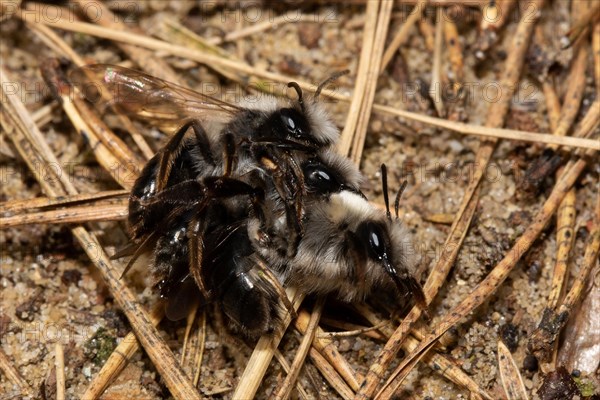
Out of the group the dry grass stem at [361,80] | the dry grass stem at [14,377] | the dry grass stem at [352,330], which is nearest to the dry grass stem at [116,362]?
the dry grass stem at [14,377]

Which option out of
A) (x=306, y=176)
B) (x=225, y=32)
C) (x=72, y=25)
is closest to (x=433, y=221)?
(x=306, y=176)

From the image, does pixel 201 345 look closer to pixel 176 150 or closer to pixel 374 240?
pixel 176 150

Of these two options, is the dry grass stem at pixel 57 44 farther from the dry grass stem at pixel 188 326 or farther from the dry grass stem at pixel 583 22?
the dry grass stem at pixel 583 22

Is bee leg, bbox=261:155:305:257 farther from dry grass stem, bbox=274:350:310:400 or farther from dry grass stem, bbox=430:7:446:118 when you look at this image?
dry grass stem, bbox=430:7:446:118

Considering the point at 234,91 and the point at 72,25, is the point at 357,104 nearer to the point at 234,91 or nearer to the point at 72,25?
the point at 234,91

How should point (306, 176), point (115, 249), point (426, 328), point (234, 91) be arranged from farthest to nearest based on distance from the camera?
point (234, 91), point (115, 249), point (426, 328), point (306, 176)

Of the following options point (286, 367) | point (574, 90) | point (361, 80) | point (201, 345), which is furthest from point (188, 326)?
point (574, 90)
